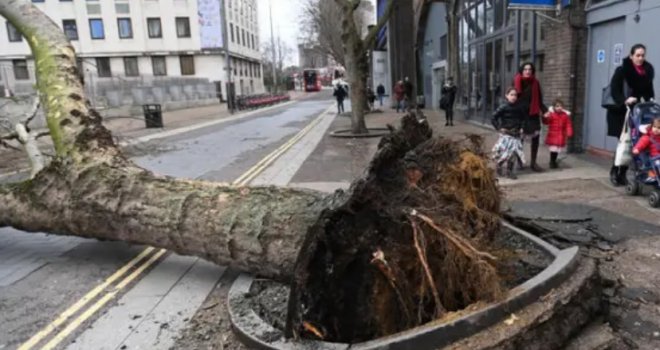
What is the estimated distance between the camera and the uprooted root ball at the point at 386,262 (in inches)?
121

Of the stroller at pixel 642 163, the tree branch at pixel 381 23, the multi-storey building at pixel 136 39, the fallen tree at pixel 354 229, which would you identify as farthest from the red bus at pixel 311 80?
the fallen tree at pixel 354 229

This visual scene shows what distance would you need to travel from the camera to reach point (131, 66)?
51812 mm

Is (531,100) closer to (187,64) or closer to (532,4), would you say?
(532,4)

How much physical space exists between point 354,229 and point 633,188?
5.17 metres

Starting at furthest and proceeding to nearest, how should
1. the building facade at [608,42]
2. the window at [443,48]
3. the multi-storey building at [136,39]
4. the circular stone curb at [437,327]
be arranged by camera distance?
the multi-storey building at [136,39]
the window at [443,48]
the building facade at [608,42]
the circular stone curb at [437,327]

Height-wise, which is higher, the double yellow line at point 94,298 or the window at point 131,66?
the window at point 131,66

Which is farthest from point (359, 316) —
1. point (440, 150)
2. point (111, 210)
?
point (111, 210)

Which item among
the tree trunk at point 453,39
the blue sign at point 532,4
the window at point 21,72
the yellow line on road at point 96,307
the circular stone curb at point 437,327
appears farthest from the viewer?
the window at point 21,72

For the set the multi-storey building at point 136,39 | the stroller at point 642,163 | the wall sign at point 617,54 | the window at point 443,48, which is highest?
the multi-storey building at point 136,39

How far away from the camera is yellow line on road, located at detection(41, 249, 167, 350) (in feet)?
12.4

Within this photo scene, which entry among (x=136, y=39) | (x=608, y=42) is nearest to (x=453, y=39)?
(x=608, y=42)

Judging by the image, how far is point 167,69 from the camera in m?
52.0

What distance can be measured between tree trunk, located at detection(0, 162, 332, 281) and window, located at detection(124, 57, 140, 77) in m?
49.5

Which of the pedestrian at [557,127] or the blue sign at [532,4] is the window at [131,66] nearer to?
the blue sign at [532,4]
